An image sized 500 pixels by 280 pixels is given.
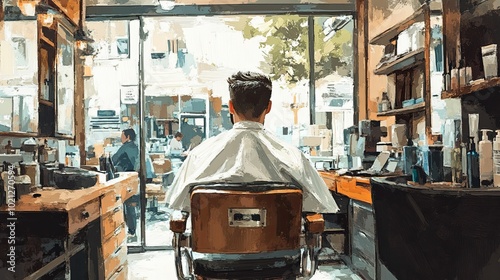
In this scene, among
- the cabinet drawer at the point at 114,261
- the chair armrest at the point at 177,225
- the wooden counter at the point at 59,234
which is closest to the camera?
the chair armrest at the point at 177,225

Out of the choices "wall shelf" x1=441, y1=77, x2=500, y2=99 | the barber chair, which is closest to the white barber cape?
the barber chair

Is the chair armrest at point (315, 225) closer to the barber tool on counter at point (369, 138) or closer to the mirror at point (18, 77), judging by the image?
the mirror at point (18, 77)

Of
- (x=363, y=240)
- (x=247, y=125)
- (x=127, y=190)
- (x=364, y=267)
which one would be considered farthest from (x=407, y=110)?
(x=127, y=190)

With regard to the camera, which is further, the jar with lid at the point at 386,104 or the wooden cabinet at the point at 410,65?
the jar with lid at the point at 386,104

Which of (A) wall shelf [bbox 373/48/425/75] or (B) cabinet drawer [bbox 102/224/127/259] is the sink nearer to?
(B) cabinet drawer [bbox 102/224/127/259]

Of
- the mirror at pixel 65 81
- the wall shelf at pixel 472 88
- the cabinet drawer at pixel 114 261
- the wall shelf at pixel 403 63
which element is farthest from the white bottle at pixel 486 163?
the mirror at pixel 65 81

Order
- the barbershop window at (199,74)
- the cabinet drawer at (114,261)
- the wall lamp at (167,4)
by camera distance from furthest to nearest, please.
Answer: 1. the barbershop window at (199,74)
2. the wall lamp at (167,4)
3. the cabinet drawer at (114,261)

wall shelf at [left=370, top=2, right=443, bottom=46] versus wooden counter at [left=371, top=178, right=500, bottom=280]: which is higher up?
wall shelf at [left=370, top=2, right=443, bottom=46]

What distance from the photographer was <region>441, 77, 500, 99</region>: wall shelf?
7.82 ft

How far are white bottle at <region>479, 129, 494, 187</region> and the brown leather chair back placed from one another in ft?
3.24

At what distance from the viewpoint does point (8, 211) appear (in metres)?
2.12

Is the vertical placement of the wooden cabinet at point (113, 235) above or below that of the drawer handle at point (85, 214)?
below

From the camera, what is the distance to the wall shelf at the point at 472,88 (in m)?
2.38

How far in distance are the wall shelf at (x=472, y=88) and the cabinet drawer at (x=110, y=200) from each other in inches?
78.5
